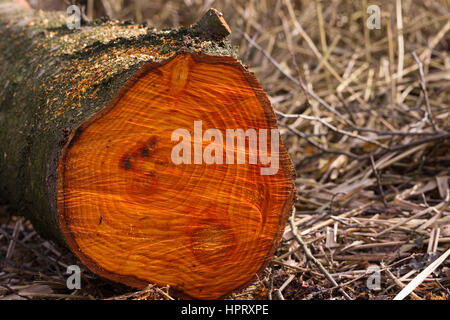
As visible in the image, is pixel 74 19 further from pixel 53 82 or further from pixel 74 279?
pixel 74 279

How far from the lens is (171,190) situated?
178 cm

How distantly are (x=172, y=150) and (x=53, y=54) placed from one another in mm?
903

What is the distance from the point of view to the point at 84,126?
5.38ft

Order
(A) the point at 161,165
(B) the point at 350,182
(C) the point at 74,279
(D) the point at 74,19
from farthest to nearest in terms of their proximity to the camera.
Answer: (B) the point at 350,182 → (D) the point at 74,19 → (C) the point at 74,279 → (A) the point at 161,165

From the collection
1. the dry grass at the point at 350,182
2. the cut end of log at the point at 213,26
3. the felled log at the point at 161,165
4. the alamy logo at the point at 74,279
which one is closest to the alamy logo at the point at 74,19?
the dry grass at the point at 350,182

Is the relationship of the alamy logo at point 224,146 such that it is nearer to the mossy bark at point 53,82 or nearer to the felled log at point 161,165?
the felled log at point 161,165

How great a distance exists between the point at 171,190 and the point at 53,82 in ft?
2.41

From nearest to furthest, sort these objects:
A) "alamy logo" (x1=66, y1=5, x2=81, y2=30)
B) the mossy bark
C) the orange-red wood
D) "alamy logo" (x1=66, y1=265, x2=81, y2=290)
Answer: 1. the orange-red wood
2. the mossy bark
3. "alamy logo" (x1=66, y1=265, x2=81, y2=290)
4. "alamy logo" (x1=66, y1=5, x2=81, y2=30)

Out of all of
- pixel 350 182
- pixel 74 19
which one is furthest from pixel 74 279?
pixel 350 182

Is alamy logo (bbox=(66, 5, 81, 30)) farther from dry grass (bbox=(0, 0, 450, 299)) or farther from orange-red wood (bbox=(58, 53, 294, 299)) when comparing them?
orange-red wood (bbox=(58, 53, 294, 299))

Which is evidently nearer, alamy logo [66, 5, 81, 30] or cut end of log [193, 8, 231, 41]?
cut end of log [193, 8, 231, 41]

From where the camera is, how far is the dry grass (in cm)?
207

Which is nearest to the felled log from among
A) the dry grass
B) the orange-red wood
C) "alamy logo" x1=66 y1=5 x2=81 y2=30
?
the orange-red wood
